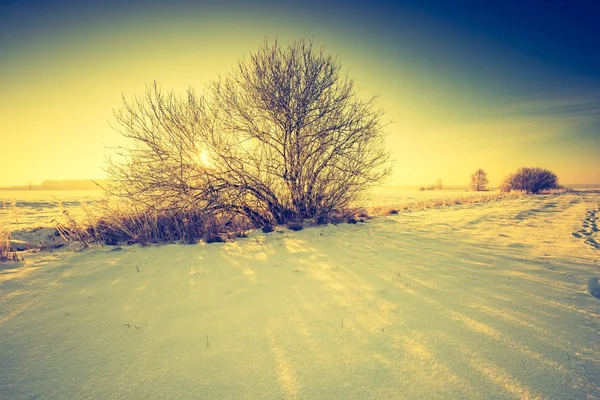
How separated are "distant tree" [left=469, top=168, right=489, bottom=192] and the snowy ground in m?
39.8

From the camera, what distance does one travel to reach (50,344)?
2025mm

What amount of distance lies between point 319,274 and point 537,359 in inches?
88.0

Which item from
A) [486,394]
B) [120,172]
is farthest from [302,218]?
[486,394]

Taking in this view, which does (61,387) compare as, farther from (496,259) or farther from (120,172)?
(120,172)

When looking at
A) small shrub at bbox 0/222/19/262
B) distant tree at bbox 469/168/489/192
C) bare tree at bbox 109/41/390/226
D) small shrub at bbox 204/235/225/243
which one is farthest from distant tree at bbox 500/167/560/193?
small shrub at bbox 0/222/19/262

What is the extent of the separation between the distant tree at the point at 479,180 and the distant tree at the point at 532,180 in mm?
12161

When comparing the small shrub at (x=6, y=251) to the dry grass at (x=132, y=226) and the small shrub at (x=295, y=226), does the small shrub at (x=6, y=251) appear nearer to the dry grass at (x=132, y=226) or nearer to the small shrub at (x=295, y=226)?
the dry grass at (x=132, y=226)

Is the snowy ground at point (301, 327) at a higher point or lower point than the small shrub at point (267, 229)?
lower

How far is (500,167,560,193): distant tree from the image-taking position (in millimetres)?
23927

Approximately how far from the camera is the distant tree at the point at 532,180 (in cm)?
2393

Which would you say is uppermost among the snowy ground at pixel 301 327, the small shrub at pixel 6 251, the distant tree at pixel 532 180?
the distant tree at pixel 532 180

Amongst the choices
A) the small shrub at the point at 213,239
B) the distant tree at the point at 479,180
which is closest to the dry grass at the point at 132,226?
the small shrub at the point at 213,239

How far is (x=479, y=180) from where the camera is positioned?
125 ft

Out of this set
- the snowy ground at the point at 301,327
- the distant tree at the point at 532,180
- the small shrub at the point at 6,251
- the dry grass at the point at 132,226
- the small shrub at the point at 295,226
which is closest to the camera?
the snowy ground at the point at 301,327
